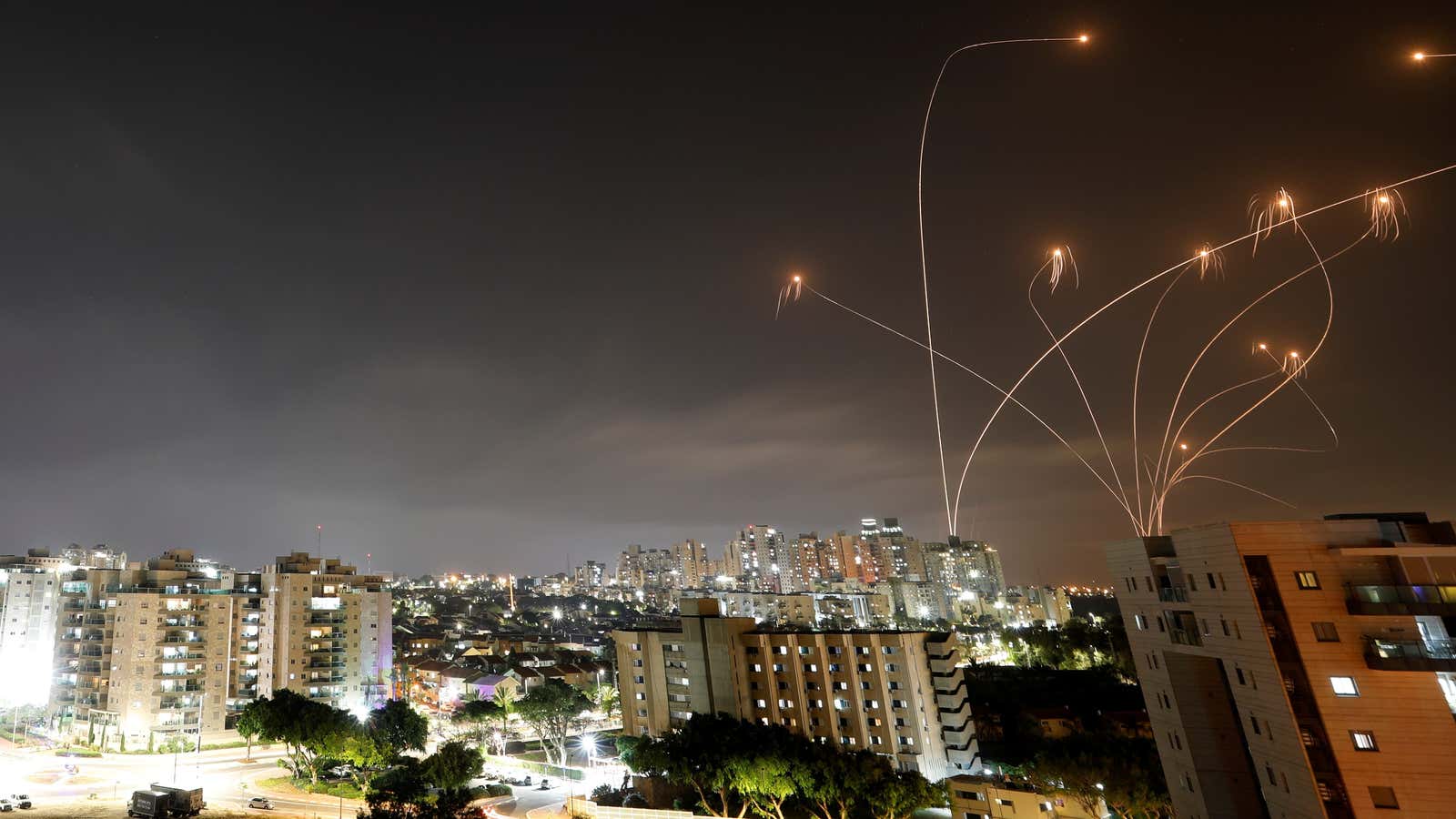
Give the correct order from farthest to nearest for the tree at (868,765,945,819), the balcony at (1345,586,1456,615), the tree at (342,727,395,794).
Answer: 1. the tree at (342,727,395,794)
2. the tree at (868,765,945,819)
3. the balcony at (1345,586,1456,615)

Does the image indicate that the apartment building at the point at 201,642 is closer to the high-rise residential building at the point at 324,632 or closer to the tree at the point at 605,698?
the high-rise residential building at the point at 324,632

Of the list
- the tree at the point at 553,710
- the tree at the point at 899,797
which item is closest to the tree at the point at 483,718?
the tree at the point at 553,710

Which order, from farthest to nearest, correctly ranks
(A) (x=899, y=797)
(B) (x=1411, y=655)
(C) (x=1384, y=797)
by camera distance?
1. (A) (x=899, y=797)
2. (B) (x=1411, y=655)
3. (C) (x=1384, y=797)

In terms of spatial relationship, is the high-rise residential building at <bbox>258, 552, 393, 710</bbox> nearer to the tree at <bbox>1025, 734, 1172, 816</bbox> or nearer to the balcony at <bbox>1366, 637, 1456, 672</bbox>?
the tree at <bbox>1025, 734, 1172, 816</bbox>

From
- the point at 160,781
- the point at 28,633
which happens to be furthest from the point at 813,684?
the point at 28,633

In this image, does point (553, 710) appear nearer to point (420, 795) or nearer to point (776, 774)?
point (420, 795)

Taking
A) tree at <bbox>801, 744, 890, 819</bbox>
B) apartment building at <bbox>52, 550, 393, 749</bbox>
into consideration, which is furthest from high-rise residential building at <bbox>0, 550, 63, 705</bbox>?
tree at <bbox>801, 744, 890, 819</bbox>
